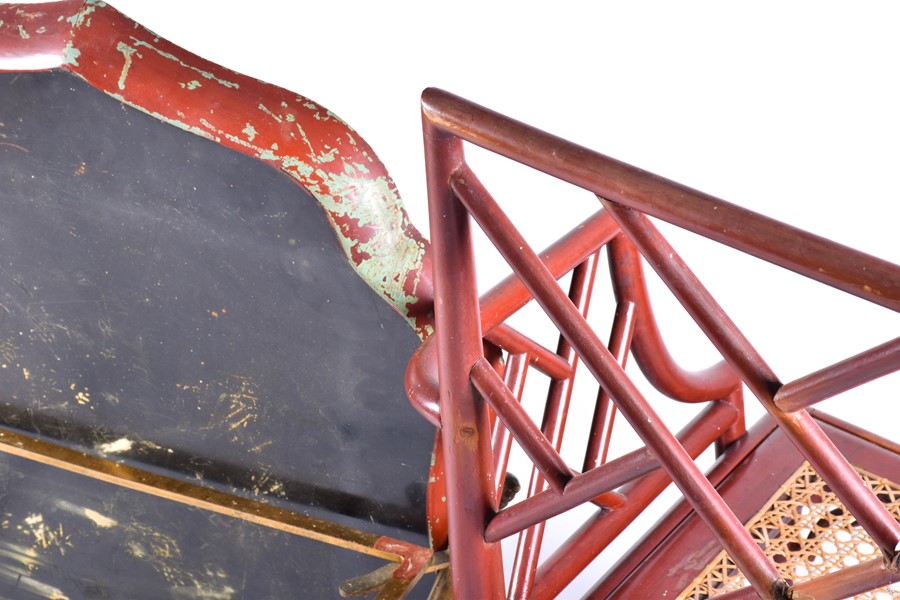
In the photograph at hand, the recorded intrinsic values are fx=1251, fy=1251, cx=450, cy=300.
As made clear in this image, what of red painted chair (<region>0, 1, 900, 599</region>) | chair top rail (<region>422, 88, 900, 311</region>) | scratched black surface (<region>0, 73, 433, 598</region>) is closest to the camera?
chair top rail (<region>422, 88, 900, 311</region>)

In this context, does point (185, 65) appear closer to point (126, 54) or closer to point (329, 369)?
point (126, 54)

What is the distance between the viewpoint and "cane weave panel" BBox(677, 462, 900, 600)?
170 centimetres

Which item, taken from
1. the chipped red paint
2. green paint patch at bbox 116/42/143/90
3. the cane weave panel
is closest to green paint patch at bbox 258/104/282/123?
green paint patch at bbox 116/42/143/90

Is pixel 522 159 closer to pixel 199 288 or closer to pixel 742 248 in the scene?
pixel 742 248

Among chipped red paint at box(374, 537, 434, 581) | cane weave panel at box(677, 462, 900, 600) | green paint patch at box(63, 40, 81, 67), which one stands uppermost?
green paint patch at box(63, 40, 81, 67)

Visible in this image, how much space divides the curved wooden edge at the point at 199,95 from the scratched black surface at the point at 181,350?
31 mm

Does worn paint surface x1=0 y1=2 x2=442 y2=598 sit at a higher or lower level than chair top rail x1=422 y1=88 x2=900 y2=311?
higher

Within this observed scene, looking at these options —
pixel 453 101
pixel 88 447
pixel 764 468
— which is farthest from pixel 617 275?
pixel 88 447

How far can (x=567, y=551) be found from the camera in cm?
175

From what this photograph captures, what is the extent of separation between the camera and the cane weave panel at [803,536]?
5.57 feet

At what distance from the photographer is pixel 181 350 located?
1.76m

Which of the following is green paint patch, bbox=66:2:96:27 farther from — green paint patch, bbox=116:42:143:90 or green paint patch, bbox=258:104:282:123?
green paint patch, bbox=258:104:282:123

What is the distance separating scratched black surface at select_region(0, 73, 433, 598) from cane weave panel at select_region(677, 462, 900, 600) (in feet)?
1.40

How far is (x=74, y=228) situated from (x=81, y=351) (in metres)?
0.24
